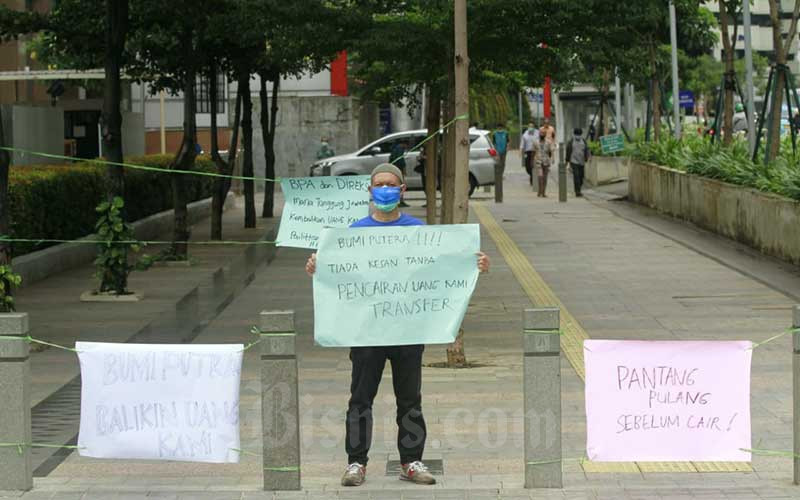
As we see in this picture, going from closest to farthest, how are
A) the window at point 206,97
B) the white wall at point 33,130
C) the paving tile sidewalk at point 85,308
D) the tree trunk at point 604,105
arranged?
the paving tile sidewalk at point 85,308
the white wall at point 33,130
the window at point 206,97
the tree trunk at point 604,105

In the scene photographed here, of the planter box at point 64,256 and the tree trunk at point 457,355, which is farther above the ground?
the planter box at point 64,256

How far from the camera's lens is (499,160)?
35.5m

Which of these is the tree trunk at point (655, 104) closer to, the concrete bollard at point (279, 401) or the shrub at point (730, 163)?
the shrub at point (730, 163)

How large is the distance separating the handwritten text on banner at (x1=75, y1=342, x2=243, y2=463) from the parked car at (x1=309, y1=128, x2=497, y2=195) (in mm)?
27516

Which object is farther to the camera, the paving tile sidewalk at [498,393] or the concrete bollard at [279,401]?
the paving tile sidewalk at [498,393]

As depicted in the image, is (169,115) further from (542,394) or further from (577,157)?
(542,394)

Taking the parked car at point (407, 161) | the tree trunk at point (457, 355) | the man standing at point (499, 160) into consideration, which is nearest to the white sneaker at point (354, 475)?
the tree trunk at point (457, 355)

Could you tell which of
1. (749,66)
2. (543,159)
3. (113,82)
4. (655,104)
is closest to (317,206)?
(113,82)

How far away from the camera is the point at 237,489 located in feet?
25.1

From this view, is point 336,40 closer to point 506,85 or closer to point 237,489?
point 237,489

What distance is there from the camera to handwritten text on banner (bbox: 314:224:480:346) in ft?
25.4

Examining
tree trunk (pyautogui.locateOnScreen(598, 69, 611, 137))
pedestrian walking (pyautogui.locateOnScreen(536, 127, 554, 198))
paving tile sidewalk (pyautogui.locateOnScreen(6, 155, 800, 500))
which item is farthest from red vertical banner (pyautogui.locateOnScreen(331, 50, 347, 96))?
paving tile sidewalk (pyautogui.locateOnScreen(6, 155, 800, 500))

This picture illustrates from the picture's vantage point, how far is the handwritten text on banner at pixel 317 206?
433 inches

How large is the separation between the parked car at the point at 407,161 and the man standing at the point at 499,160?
422 mm
